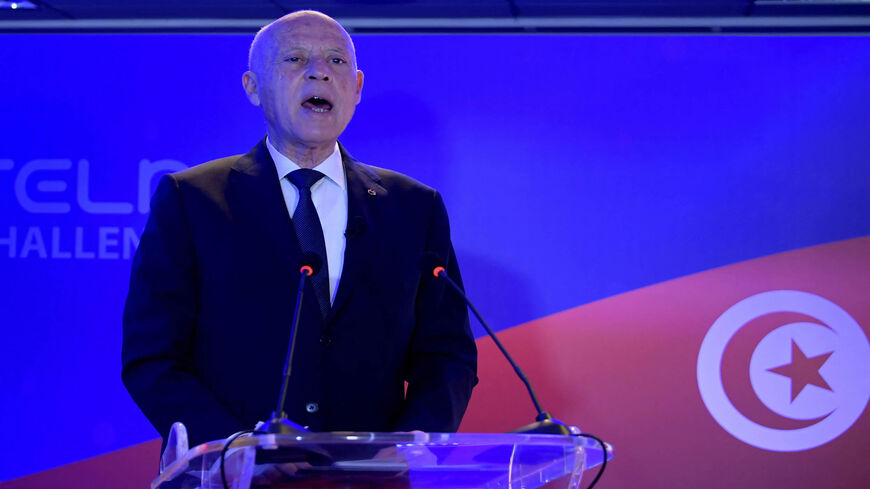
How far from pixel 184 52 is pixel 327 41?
135 cm

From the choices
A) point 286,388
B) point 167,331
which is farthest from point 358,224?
point 286,388

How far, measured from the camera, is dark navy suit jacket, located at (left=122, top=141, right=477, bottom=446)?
7.29 ft

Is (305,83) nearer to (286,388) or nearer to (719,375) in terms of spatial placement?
(286,388)

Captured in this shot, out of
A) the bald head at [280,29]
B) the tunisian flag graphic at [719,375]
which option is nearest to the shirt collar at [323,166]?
the bald head at [280,29]

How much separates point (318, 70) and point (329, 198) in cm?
33

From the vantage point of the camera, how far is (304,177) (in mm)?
2434

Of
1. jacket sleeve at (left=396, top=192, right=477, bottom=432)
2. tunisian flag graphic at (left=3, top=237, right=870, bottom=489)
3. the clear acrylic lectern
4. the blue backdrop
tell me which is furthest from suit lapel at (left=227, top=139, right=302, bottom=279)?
tunisian flag graphic at (left=3, top=237, right=870, bottom=489)

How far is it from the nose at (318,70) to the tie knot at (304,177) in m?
0.24

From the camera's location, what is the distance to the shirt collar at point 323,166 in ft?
8.18

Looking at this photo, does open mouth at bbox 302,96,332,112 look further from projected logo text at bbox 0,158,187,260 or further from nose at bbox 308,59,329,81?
projected logo text at bbox 0,158,187,260

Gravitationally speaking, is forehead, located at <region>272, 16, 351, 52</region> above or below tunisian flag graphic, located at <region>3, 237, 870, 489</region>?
above

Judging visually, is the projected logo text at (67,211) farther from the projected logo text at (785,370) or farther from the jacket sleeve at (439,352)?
the projected logo text at (785,370)

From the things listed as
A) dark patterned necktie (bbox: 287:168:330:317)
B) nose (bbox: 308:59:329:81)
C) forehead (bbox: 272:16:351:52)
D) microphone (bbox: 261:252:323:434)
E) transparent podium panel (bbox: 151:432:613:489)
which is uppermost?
forehead (bbox: 272:16:351:52)

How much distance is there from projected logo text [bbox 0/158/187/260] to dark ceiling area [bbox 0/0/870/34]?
91 centimetres
